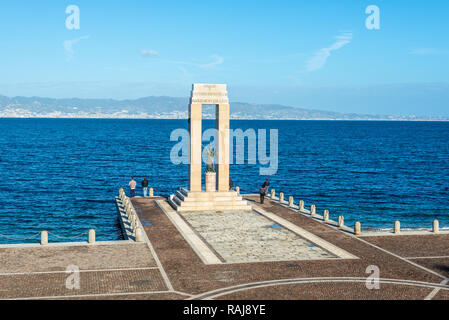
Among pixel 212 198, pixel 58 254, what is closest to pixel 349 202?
pixel 212 198

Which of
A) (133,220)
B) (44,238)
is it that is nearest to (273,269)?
(133,220)

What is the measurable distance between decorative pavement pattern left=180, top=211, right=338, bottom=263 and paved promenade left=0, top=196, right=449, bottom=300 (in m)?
0.31

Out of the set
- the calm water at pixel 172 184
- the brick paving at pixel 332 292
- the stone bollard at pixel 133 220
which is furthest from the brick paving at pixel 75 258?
the calm water at pixel 172 184

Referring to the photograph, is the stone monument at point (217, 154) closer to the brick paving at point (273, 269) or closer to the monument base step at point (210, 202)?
the monument base step at point (210, 202)

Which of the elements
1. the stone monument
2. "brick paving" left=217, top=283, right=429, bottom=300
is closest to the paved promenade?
"brick paving" left=217, top=283, right=429, bottom=300

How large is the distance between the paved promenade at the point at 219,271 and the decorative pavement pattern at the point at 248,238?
1.01 ft

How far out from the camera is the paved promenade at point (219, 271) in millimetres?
20781

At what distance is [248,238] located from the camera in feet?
100

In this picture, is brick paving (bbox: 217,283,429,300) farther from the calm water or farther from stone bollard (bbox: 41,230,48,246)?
the calm water

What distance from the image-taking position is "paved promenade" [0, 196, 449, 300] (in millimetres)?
20781

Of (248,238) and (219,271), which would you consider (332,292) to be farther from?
(248,238)

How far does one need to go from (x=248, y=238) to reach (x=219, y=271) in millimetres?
6907

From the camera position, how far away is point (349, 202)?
56406 mm

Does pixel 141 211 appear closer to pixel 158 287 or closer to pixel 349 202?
pixel 158 287
